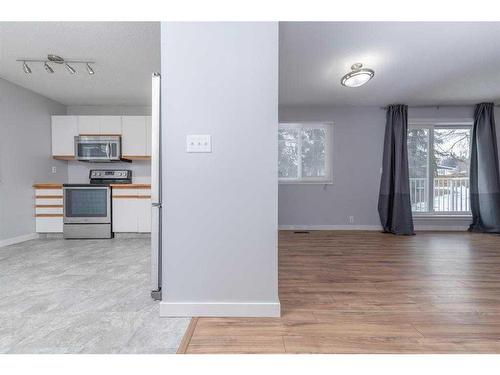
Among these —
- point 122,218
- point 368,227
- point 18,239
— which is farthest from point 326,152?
point 18,239

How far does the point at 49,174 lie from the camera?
14.8 feet

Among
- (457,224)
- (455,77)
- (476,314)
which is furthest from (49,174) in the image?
(457,224)

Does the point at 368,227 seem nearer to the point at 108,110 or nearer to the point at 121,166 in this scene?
the point at 121,166

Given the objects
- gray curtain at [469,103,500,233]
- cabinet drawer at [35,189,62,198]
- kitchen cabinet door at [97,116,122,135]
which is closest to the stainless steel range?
cabinet drawer at [35,189,62,198]

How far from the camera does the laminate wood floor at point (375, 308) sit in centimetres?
141

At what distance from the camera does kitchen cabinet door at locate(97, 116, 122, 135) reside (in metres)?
4.49

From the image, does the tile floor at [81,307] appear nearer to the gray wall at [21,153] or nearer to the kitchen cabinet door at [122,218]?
the gray wall at [21,153]

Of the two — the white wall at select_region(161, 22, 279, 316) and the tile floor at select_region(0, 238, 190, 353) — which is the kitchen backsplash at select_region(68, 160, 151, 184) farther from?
the white wall at select_region(161, 22, 279, 316)

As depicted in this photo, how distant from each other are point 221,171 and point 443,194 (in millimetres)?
→ 5112

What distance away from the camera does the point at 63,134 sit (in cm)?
454

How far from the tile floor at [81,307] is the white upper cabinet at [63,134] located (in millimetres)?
1972

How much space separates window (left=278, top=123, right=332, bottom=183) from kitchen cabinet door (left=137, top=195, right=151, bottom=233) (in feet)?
7.70
